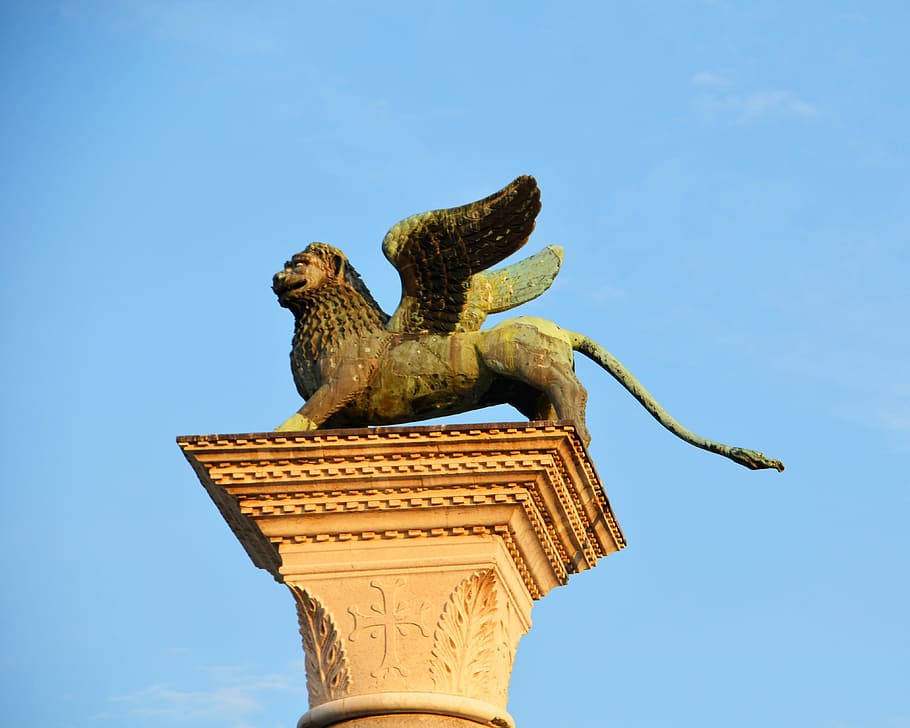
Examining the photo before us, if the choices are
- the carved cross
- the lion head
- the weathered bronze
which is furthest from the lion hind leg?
the carved cross

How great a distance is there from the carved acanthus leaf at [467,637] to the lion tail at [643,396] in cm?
243

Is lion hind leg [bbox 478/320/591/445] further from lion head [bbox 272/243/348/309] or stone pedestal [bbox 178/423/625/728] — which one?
lion head [bbox 272/243/348/309]

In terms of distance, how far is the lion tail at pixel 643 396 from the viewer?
15.7m

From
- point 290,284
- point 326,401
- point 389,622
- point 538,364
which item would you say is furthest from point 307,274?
point 389,622

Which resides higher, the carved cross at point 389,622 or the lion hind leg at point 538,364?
the lion hind leg at point 538,364

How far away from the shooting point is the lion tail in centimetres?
1574

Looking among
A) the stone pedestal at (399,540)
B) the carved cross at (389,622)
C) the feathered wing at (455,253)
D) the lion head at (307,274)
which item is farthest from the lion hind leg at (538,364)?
the carved cross at (389,622)

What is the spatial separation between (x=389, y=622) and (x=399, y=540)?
0.66 m

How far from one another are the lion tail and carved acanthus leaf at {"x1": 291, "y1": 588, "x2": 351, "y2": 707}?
11.4 feet

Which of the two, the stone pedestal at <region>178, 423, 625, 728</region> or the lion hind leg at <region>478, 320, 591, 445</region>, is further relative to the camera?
the lion hind leg at <region>478, 320, 591, 445</region>

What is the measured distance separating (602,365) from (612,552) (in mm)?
1660

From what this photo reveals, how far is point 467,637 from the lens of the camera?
1458 centimetres

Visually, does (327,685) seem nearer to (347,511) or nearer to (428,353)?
(347,511)

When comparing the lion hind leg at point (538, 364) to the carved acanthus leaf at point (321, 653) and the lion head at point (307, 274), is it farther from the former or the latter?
the carved acanthus leaf at point (321, 653)
